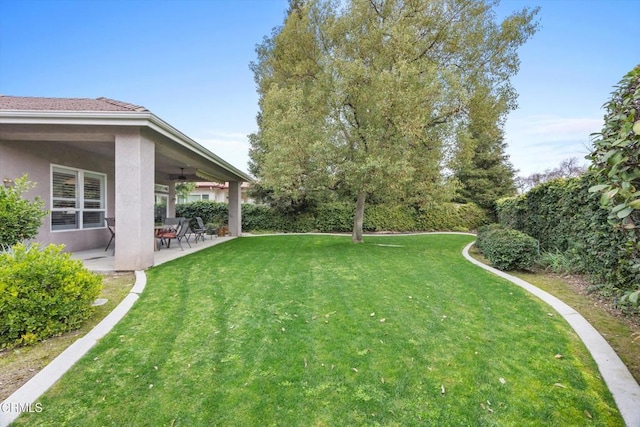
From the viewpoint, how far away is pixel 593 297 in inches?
209

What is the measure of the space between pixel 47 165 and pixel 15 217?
170 inches

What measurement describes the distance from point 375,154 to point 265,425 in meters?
8.27

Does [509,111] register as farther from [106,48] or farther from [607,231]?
[106,48]

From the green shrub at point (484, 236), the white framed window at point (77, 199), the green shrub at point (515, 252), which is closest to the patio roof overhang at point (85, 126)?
the white framed window at point (77, 199)

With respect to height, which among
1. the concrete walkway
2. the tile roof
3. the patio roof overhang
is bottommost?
the concrete walkway

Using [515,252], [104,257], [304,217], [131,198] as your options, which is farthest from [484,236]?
[104,257]

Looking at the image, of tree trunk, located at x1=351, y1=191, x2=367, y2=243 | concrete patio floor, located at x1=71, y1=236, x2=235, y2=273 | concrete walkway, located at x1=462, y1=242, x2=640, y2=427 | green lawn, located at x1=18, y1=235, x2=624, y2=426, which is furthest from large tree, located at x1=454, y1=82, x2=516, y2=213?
green lawn, located at x1=18, y1=235, x2=624, y2=426

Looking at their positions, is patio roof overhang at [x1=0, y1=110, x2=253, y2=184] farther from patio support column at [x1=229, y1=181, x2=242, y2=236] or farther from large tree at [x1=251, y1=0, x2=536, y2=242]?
patio support column at [x1=229, y1=181, x2=242, y2=236]

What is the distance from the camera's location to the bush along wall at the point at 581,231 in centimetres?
491

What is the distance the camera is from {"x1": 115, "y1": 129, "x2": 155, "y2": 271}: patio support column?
660 cm

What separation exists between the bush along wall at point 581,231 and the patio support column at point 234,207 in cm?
1238

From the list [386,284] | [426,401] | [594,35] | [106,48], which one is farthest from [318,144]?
[106,48]

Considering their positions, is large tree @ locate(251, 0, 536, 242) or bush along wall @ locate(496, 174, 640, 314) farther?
large tree @ locate(251, 0, 536, 242)

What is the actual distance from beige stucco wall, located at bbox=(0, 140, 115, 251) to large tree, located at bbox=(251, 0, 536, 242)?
5605 mm
